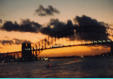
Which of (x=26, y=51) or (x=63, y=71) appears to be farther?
(x=26, y=51)

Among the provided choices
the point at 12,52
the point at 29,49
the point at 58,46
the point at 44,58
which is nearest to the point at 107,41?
the point at 58,46

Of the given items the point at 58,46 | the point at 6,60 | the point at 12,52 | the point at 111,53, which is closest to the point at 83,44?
the point at 58,46

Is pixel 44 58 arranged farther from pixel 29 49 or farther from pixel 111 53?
pixel 111 53

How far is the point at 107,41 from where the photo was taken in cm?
9431

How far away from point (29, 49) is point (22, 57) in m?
9.12

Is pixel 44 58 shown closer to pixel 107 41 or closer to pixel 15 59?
pixel 15 59

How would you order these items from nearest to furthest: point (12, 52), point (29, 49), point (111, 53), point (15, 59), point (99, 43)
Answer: point (99, 43) → point (12, 52) → point (111, 53) → point (29, 49) → point (15, 59)

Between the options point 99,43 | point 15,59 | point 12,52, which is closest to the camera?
point 99,43

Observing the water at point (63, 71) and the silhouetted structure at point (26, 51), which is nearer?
the water at point (63, 71)

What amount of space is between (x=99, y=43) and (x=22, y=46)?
86193mm

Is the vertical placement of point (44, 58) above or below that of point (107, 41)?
below

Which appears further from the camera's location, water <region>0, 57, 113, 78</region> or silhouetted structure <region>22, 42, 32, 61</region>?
silhouetted structure <region>22, 42, 32, 61</region>

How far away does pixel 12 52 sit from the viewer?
123 metres

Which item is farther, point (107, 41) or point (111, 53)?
point (111, 53)
